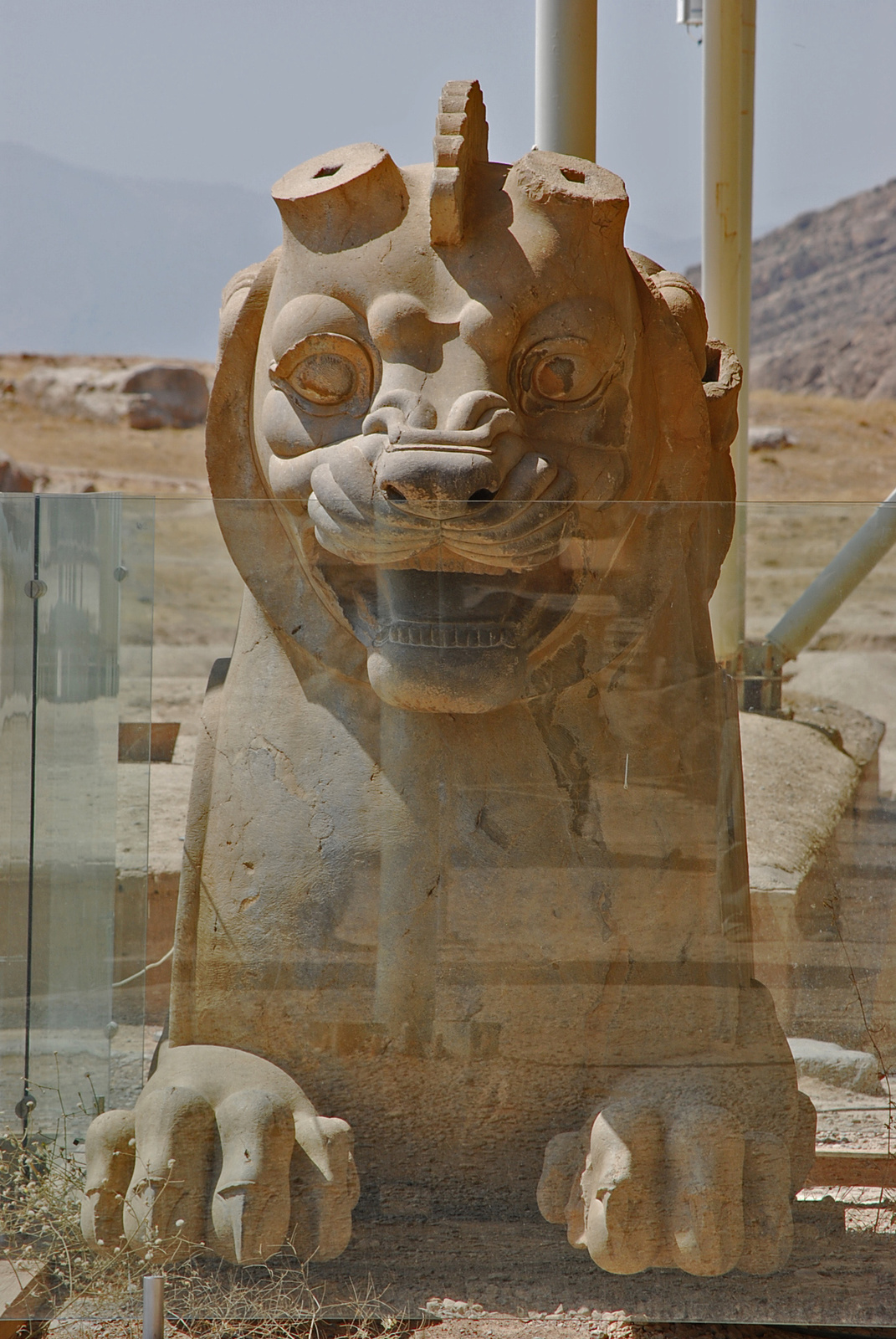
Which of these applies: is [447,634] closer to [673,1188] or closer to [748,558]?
[673,1188]

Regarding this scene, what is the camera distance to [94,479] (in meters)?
13.3

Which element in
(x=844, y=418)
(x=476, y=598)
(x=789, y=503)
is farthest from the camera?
(x=844, y=418)

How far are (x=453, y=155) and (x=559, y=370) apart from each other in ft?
0.97

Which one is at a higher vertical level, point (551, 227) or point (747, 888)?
point (551, 227)

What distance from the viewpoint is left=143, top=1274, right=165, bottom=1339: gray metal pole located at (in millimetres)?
1755

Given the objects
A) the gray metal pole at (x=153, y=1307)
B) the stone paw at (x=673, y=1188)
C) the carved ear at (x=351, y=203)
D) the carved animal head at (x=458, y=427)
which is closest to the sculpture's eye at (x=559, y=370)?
the carved animal head at (x=458, y=427)

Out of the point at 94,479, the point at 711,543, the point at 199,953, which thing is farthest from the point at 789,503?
the point at 94,479

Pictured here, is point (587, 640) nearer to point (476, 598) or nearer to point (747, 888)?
point (476, 598)

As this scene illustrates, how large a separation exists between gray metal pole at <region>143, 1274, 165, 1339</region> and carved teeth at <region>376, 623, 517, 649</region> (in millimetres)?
882

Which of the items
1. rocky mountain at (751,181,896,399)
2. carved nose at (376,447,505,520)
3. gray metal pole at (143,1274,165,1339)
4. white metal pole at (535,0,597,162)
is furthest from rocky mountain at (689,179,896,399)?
gray metal pole at (143,1274,165,1339)

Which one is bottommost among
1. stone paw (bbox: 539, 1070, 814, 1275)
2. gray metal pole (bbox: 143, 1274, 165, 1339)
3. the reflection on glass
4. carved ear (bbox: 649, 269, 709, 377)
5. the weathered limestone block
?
gray metal pole (bbox: 143, 1274, 165, 1339)

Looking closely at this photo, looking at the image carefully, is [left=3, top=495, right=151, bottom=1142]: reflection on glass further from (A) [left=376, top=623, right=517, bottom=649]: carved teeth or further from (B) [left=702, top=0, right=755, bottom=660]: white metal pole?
(B) [left=702, top=0, right=755, bottom=660]: white metal pole

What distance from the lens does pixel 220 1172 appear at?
1784 millimetres

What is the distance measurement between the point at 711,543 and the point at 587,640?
0.76 feet
